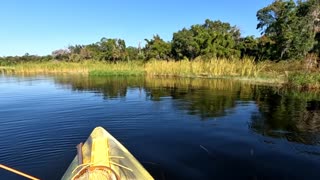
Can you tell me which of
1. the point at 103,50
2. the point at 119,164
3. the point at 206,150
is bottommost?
the point at 206,150

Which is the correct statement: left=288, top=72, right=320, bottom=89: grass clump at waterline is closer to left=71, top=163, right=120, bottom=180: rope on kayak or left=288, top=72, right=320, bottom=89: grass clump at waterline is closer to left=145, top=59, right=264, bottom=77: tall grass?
left=145, top=59, right=264, bottom=77: tall grass

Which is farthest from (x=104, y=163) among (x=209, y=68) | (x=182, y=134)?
(x=209, y=68)

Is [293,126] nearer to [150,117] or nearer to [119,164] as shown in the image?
[150,117]

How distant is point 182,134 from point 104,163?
526 centimetres

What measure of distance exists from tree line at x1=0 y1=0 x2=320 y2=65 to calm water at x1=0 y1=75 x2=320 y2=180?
582 inches

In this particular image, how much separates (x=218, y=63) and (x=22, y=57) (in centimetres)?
6064

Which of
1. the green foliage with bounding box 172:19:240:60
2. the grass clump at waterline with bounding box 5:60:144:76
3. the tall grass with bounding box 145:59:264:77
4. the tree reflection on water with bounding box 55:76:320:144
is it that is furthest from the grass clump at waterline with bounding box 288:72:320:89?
the grass clump at waterline with bounding box 5:60:144:76

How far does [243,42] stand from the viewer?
42062 mm

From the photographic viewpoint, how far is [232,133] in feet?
31.3

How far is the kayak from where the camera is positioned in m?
4.34

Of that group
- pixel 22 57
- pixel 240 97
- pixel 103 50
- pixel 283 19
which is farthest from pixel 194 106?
pixel 22 57

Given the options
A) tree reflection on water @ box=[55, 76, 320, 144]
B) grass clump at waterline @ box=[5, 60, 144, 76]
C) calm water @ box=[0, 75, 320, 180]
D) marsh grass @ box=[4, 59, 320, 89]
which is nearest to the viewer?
calm water @ box=[0, 75, 320, 180]

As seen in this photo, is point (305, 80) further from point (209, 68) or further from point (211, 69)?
point (209, 68)

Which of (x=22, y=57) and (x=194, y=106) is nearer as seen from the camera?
(x=194, y=106)
